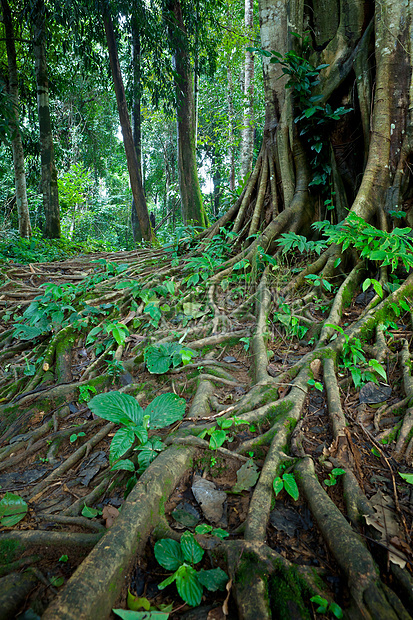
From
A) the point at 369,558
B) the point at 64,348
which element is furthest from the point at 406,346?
the point at 64,348

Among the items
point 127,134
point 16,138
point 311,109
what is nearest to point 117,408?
point 311,109

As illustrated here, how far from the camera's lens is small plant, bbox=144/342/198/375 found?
2.53 m

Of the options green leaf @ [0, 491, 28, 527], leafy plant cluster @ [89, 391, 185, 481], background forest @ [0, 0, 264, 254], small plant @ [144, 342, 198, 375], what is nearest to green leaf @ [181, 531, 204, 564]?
leafy plant cluster @ [89, 391, 185, 481]

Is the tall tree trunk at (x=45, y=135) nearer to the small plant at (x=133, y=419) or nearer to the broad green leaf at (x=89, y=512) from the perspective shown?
the small plant at (x=133, y=419)

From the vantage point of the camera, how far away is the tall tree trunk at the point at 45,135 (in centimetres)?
768

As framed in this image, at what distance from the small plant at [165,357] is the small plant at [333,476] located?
1.22m

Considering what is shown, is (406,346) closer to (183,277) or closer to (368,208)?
(368,208)

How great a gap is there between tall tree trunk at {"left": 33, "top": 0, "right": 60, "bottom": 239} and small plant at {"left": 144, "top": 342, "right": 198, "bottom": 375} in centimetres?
731

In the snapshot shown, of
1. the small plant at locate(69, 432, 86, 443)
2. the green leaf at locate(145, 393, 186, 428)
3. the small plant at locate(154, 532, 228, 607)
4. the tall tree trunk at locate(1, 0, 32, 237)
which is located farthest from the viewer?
the tall tree trunk at locate(1, 0, 32, 237)

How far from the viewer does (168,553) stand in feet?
4.14

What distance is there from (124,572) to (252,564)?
1.50 feet

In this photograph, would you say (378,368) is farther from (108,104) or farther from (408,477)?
(108,104)

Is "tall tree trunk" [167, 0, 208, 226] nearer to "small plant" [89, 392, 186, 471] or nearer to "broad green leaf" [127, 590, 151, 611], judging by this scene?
"small plant" [89, 392, 186, 471]

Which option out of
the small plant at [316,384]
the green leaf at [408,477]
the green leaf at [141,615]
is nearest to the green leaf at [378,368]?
the small plant at [316,384]
